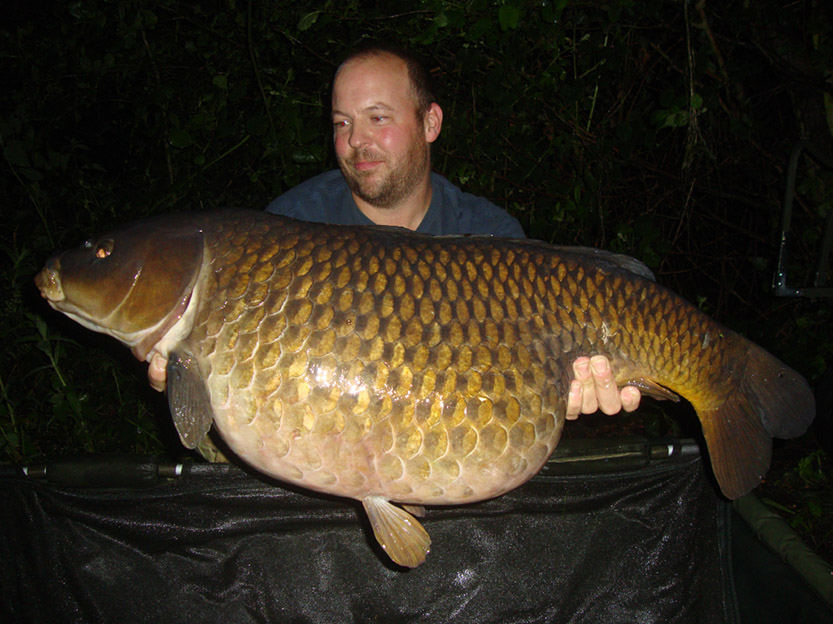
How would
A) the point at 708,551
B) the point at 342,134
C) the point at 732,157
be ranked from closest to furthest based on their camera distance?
the point at 708,551, the point at 342,134, the point at 732,157

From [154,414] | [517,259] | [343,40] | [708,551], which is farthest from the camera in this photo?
[343,40]

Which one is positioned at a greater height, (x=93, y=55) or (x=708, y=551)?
(x=93, y=55)

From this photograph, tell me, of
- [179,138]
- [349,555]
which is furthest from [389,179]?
[179,138]

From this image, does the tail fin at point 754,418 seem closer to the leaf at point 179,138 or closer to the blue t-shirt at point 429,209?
the blue t-shirt at point 429,209

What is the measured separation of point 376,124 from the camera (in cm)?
192

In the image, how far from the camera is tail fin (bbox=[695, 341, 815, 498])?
1.34 metres

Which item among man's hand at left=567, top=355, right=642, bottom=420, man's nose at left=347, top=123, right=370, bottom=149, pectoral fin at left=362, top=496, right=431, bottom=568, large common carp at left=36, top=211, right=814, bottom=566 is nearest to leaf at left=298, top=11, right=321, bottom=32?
man's nose at left=347, top=123, right=370, bottom=149

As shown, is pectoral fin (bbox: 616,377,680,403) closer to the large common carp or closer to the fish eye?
the large common carp

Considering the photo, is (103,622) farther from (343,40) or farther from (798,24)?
(798,24)

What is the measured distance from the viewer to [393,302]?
3.75ft

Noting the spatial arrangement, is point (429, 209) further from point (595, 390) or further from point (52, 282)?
point (52, 282)

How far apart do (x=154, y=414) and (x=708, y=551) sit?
2297mm

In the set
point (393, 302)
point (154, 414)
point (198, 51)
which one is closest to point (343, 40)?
point (198, 51)

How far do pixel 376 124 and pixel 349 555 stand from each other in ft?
4.33
